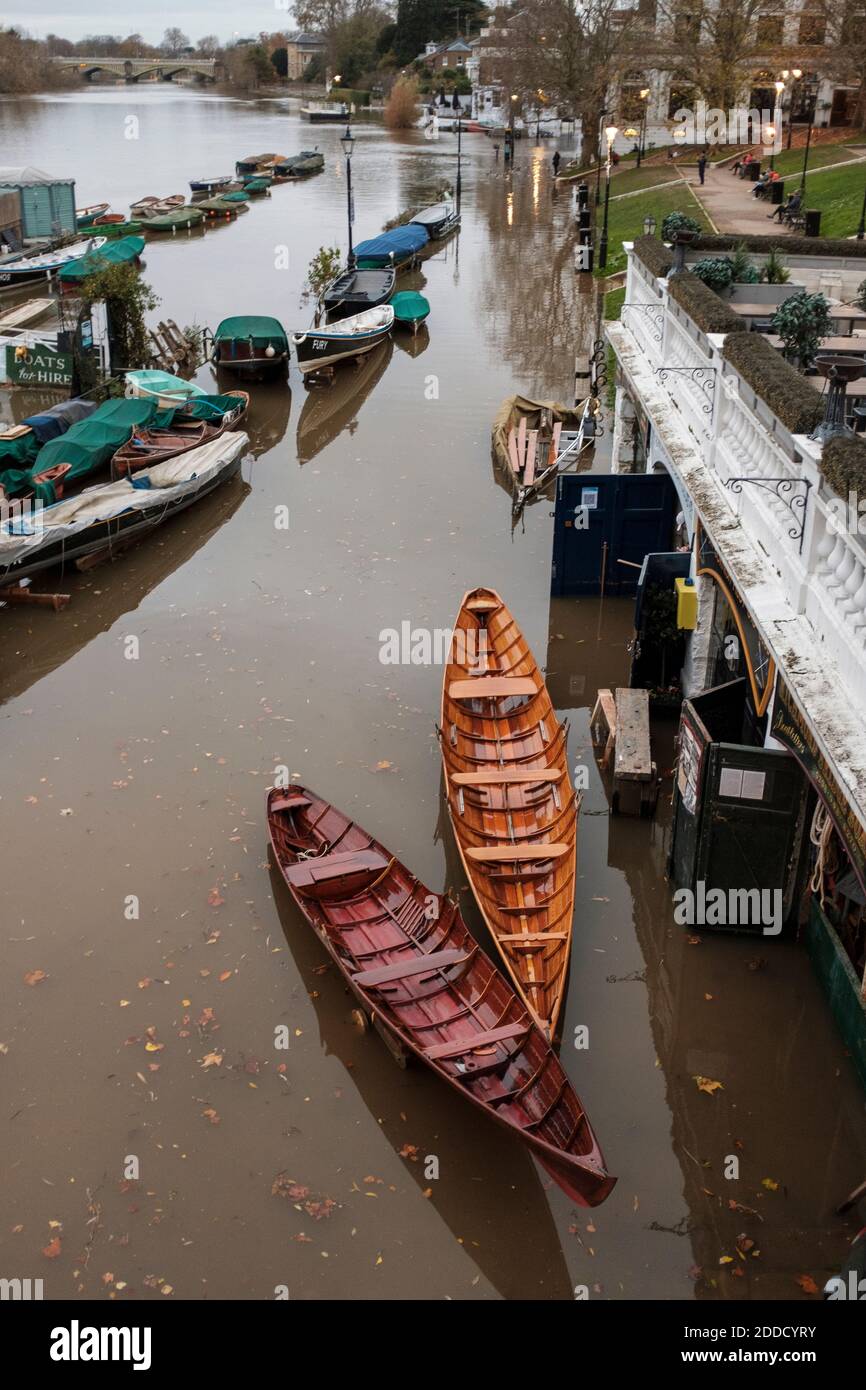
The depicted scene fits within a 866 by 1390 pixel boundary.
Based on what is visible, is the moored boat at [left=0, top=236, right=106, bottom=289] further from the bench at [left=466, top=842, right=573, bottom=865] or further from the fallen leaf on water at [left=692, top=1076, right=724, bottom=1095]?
the fallen leaf on water at [left=692, top=1076, right=724, bottom=1095]

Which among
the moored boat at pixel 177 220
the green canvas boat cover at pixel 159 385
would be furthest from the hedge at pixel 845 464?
the moored boat at pixel 177 220

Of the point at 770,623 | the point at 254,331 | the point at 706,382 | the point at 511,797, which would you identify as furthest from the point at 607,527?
the point at 254,331

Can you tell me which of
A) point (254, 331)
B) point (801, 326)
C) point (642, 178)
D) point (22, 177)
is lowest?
point (254, 331)

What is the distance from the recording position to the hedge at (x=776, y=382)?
32.2 ft

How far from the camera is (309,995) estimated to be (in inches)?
425

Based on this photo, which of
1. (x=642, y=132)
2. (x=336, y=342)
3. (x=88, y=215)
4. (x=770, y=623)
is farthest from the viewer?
(x=642, y=132)

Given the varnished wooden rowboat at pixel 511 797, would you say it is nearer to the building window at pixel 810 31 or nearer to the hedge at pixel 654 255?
the hedge at pixel 654 255

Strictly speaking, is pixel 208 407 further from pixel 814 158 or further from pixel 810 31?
pixel 810 31

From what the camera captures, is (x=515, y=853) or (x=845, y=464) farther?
(x=515, y=853)

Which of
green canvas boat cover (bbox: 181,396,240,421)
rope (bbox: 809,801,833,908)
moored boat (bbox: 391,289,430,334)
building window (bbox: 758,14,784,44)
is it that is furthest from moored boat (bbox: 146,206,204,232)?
rope (bbox: 809,801,833,908)

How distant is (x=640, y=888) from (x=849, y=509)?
5.13 meters

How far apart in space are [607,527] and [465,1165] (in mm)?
10497

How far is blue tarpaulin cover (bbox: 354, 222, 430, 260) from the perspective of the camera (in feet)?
137

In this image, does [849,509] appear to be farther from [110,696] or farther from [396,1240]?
[110,696]
